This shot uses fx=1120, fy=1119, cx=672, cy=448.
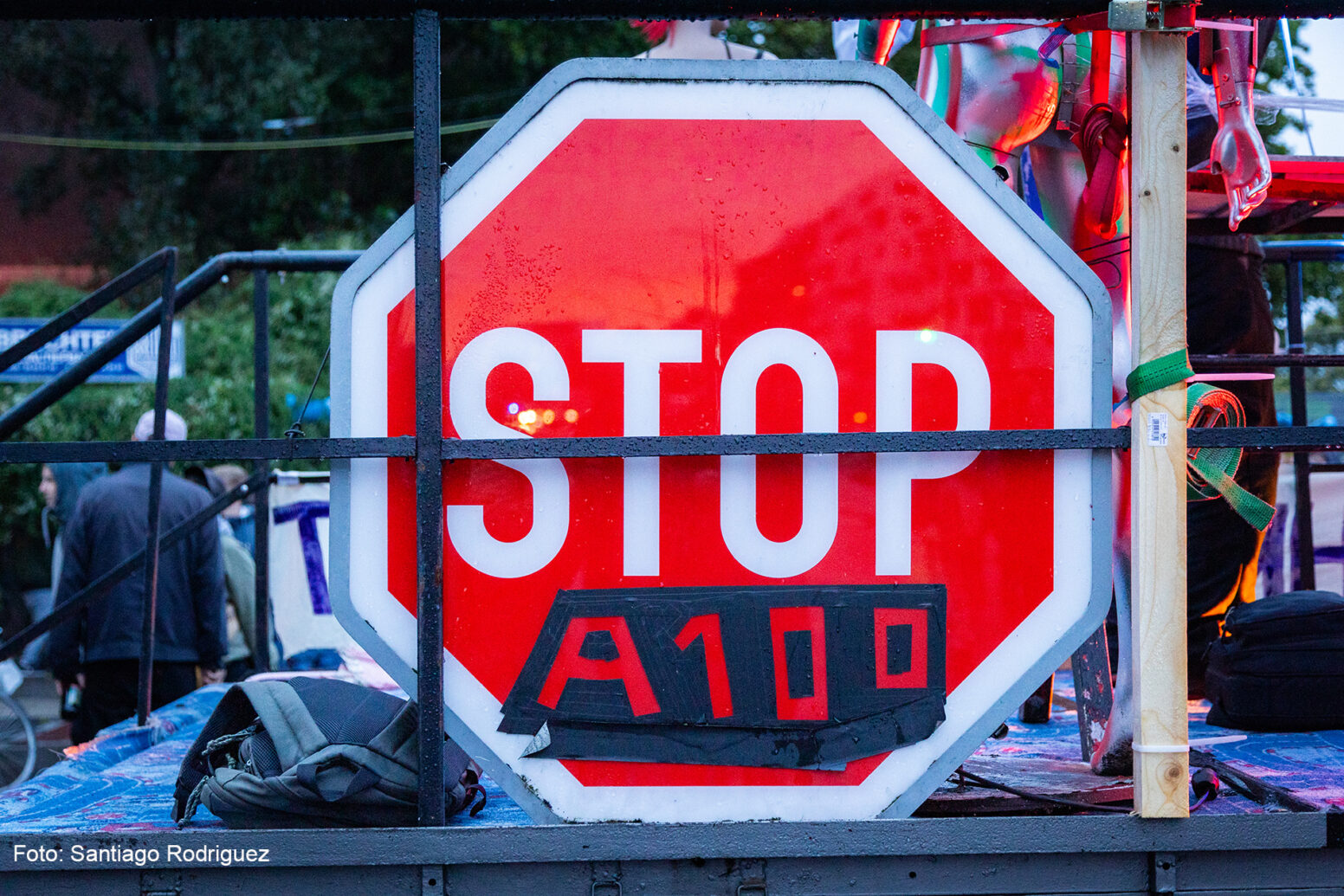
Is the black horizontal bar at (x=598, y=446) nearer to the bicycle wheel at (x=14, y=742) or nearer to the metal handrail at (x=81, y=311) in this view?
the metal handrail at (x=81, y=311)

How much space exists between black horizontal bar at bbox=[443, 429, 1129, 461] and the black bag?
5.24 ft

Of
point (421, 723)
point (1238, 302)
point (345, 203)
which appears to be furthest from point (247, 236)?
point (421, 723)

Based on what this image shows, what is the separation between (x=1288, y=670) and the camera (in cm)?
324

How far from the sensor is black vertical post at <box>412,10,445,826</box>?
7.02 feet

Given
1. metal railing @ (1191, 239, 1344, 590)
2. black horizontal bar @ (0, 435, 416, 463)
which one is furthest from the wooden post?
metal railing @ (1191, 239, 1344, 590)

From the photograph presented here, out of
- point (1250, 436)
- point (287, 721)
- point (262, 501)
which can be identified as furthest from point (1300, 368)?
point (262, 501)

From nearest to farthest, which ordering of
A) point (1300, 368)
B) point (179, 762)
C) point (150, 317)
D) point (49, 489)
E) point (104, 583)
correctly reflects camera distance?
point (179, 762) < point (104, 583) < point (150, 317) < point (1300, 368) < point (49, 489)

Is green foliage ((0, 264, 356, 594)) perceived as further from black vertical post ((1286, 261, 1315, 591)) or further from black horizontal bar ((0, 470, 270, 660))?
black vertical post ((1286, 261, 1315, 591))

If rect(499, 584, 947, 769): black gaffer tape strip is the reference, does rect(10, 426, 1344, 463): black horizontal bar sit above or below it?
above

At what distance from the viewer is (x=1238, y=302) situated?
4.69 metres

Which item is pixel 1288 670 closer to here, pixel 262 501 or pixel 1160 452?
pixel 1160 452

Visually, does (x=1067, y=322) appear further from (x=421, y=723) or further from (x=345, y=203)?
(x=345, y=203)

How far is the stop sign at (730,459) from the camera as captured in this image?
223 cm

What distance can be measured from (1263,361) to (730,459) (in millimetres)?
2712
